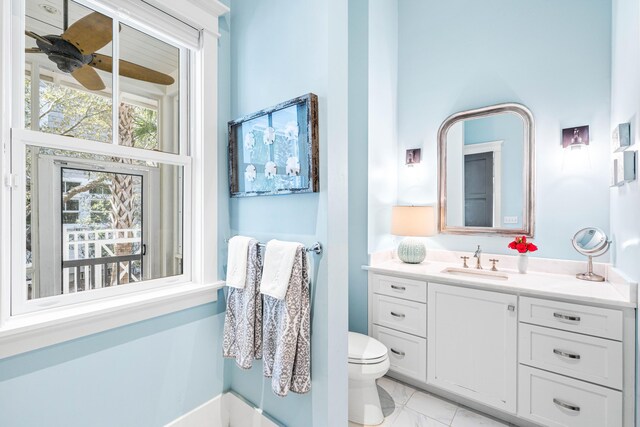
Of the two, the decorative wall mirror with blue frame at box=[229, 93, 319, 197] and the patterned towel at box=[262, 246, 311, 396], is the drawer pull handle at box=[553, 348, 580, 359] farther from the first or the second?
the decorative wall mirror with blue frame at box=[229, 93, 319, 197]

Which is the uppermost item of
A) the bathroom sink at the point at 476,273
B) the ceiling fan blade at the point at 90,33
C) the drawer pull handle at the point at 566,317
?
the ceiling fan blade at the point at 90,33

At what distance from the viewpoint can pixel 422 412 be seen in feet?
6.59

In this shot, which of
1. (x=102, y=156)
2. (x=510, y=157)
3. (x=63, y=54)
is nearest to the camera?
(x=63, y=54)

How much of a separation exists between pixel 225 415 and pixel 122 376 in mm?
665

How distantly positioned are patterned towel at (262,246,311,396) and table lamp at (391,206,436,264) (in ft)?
4.46

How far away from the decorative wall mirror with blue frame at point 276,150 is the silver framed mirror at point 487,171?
1.69m

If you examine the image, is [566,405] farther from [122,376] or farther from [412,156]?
[122,376]

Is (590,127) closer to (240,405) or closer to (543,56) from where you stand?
(543,56)

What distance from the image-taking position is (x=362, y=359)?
1799mm

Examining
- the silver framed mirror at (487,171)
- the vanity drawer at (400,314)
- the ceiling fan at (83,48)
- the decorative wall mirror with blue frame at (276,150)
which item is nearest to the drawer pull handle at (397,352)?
the vanity drawer at (400,314)

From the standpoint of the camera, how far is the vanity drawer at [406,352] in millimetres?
2168

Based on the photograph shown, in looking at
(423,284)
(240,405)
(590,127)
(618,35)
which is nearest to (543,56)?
(618,35)

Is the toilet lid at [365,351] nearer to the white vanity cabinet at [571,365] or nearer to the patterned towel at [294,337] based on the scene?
the patterned towel at [294,337]

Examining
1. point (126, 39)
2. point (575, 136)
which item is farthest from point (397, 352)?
point (126, 39)
